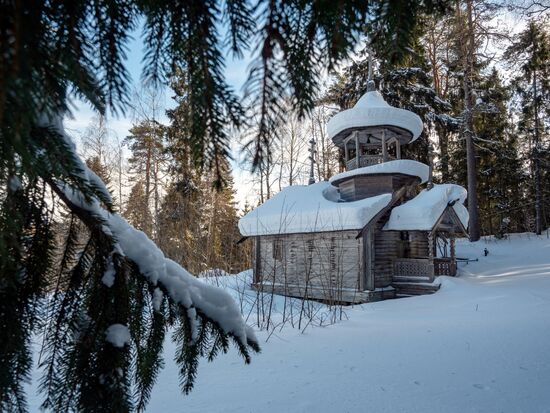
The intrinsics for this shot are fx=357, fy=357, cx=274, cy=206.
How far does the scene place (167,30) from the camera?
102 centimetres

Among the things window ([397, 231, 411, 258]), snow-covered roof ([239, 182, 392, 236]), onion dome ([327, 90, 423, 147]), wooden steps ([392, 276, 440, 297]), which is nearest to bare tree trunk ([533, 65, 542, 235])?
window ([397, 231, 411, 258])

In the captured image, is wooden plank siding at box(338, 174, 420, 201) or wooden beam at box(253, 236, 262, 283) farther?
Answer: wooden beam at box(253, 236, 262, 283)

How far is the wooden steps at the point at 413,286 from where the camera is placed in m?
12.4

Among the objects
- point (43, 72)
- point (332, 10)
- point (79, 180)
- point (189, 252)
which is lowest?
point (189, 252)

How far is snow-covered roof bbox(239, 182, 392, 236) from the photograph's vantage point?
12.2 metres

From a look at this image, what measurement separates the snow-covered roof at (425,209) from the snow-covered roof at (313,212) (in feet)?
2.64

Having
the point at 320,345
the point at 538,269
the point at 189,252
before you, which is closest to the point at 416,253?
the point at 538,269

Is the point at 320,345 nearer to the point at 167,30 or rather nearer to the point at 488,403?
the point at 488,403

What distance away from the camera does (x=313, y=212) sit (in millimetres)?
13148

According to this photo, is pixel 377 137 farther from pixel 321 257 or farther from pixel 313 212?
pixel 321 257

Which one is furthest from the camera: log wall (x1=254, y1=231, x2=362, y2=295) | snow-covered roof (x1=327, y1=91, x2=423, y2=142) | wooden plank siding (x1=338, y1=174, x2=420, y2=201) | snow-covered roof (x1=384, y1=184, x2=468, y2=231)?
wooden plank siding (x1=338, y1=174, x2=420, y2=201)

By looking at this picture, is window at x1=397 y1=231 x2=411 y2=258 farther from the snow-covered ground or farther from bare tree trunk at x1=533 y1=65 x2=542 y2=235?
bare tree trunk at x1=533 y1=65 x2=542 y2=235

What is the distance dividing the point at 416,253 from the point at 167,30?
1561 centimetres

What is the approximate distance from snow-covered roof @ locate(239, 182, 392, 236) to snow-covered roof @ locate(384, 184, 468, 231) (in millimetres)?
805
